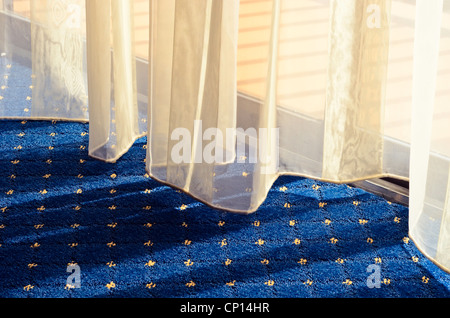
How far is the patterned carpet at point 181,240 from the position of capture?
5.61 feet

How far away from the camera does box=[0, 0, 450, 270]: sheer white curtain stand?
68.7 inches

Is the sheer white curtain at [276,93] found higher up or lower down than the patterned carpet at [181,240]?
A: higher up

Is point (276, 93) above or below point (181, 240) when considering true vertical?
above

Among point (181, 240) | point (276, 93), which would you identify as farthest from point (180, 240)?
point (276, 93)

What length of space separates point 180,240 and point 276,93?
0.56m

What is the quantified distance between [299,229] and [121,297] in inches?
24.1

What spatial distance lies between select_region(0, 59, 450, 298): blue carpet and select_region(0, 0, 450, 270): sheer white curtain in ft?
0.27

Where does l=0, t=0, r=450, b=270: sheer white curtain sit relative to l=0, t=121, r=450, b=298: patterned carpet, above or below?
above

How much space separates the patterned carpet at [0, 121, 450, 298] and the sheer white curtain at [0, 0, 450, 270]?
0.27ft

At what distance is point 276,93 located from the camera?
1925 mm

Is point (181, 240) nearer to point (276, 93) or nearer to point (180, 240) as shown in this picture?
point (180, 240)

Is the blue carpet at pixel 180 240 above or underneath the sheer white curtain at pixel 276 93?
underneath
